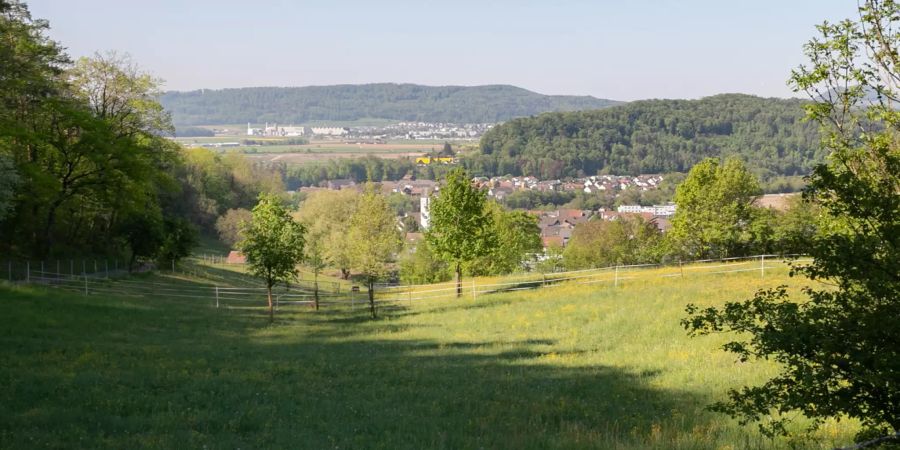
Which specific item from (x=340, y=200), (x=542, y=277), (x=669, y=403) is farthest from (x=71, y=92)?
(x=669, y=403)

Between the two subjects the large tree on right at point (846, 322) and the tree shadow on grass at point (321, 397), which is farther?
the tree shadow on grass at point (321, 397)

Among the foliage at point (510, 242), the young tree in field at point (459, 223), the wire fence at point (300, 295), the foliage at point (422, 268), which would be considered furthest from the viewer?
the foliage at point (422, 268)

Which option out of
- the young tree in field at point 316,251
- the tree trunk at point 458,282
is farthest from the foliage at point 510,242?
the tree trunk at point 458,282

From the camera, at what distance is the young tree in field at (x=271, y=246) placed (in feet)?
134

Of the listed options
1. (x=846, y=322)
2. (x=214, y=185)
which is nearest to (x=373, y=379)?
(x=846, y=322)

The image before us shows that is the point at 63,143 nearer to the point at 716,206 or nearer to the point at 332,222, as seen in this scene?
the point at 332,222

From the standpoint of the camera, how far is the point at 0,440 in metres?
11.9

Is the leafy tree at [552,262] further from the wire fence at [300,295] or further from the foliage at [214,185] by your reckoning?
the wire fence at [300,295]

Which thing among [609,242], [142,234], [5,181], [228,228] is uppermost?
[5,181]

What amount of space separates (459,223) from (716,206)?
87.9ft

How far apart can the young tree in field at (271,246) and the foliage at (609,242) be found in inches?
2121

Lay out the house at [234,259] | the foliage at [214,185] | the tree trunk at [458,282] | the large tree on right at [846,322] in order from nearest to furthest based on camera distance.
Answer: the large tree on right at [846,322] → the tree trunk at [458,282] → the house at [234,259] → the foliage at [214,185]

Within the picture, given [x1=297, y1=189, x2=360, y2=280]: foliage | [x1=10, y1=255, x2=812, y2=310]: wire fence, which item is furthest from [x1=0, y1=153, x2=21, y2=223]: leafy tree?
[x1=297, y1=189, x2=360, y2=280]: foliage

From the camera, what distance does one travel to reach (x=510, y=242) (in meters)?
78.2
